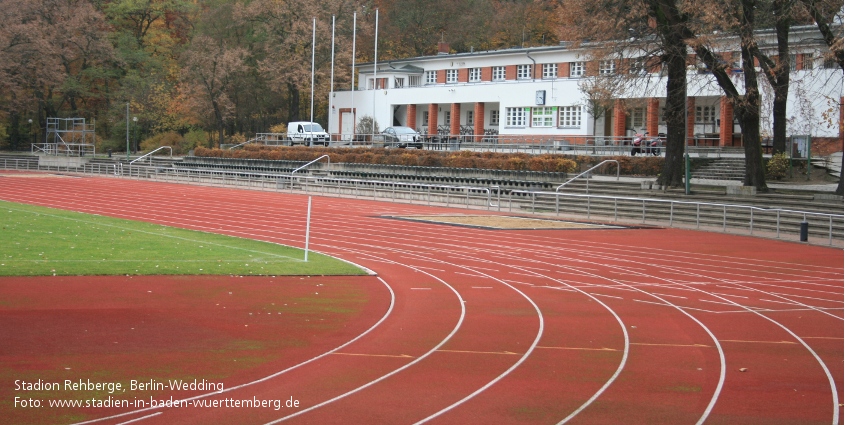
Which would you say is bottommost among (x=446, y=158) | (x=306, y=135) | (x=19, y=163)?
(x=19, y=163)

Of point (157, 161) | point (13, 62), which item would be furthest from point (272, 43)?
point (13, 62)

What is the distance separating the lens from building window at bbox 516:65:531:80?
58062 mm

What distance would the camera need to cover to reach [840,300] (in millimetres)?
15805

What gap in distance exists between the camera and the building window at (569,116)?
52938mm

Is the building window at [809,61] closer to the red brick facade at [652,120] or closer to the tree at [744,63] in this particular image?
the tree at [744,63]

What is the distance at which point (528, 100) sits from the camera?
5531 centimetres

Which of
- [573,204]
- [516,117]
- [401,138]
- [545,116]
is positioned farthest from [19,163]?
[573,204]

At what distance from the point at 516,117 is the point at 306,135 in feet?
52.3

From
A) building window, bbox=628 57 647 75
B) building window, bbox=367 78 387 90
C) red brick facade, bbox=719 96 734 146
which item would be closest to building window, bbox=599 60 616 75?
building window, bbox=628 57 647 75

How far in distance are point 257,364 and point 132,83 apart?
70.4m

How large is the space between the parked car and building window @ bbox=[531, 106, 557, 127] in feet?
24.6

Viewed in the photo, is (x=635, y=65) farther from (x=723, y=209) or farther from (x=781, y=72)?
(x=723, y=209)

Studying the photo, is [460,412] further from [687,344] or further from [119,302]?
[119,302]

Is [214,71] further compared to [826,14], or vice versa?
[214,71]
